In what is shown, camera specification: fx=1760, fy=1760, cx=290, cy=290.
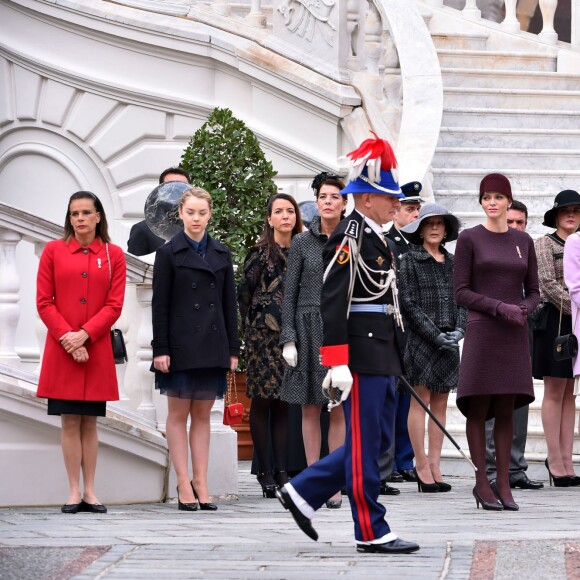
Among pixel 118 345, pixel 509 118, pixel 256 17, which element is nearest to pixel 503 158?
pixel 509 118

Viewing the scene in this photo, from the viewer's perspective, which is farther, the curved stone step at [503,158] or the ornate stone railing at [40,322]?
the curved stone step at [503,158]

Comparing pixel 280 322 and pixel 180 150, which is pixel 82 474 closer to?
pixel 280 322

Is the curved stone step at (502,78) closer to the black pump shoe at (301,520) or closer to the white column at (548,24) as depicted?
the white column at (548,24)

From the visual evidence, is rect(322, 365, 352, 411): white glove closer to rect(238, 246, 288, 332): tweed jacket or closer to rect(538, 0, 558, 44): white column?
rect(238, 246, 288, 332): tweed jacket

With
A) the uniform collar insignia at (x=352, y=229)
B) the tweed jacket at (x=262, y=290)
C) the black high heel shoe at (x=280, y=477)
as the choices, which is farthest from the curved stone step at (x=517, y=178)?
the uniform collar insignia at (x=352, y=229)

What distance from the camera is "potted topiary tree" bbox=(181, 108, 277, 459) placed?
40.3 feet

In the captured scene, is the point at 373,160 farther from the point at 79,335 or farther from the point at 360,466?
the point at 79,335

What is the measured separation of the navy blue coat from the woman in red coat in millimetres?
228

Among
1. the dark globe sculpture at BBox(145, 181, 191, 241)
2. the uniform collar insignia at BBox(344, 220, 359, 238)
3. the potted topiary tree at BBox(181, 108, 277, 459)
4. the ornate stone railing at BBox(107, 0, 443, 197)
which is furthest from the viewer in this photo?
the ornate stone railing at BBox(107, 0, 443, 197)

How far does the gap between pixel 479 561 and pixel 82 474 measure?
10.7ft

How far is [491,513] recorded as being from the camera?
8664 mm

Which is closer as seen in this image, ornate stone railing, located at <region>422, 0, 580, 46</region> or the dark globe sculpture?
the dark globe sculpture

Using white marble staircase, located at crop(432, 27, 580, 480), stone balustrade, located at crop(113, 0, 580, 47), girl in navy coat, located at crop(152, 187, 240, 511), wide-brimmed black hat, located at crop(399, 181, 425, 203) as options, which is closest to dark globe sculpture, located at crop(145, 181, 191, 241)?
girl in navy coat, located at crop(152, 187, 240, 511)

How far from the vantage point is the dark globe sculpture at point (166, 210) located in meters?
10.3
